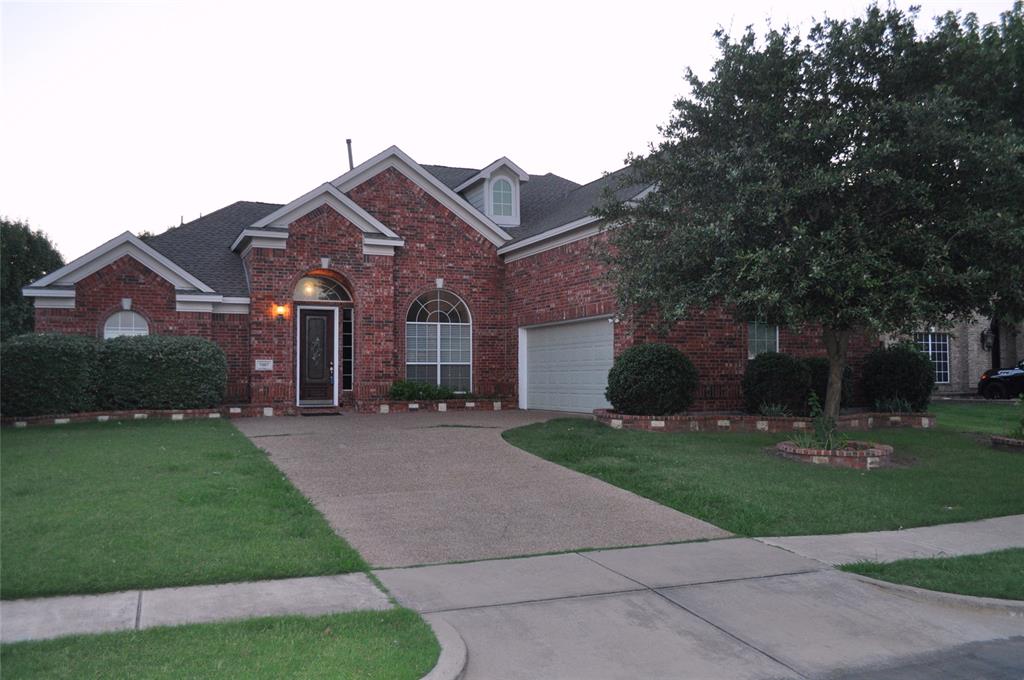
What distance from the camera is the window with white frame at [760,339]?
1739 centimetres

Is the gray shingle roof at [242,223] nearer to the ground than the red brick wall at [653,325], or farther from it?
farther from it

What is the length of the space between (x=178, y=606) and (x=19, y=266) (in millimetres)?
34386

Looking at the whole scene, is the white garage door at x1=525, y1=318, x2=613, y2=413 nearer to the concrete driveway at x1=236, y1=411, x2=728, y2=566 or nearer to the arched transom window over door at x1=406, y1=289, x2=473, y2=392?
the arched transom window over door at x1=406, y1=289, x2=473, y2=392

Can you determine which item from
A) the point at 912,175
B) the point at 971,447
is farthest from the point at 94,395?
the point at 971,447

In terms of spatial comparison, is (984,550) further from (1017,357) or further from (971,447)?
(1017,357)

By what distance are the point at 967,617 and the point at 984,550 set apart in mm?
1907

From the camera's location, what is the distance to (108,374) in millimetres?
16078

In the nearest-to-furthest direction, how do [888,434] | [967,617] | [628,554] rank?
[967,617]
[628,554]
[888,434]

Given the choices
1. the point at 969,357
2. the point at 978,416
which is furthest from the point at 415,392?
the point at 969,357

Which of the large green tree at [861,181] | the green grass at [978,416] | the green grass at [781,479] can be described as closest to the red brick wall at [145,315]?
the green grass at [781,479]

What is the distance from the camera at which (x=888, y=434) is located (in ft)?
48.9

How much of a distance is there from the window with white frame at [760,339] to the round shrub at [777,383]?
4.27 feet

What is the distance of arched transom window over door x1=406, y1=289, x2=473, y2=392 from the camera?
20438mm

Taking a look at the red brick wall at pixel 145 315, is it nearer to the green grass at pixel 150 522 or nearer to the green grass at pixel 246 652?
the green grass at pixel 150 522
